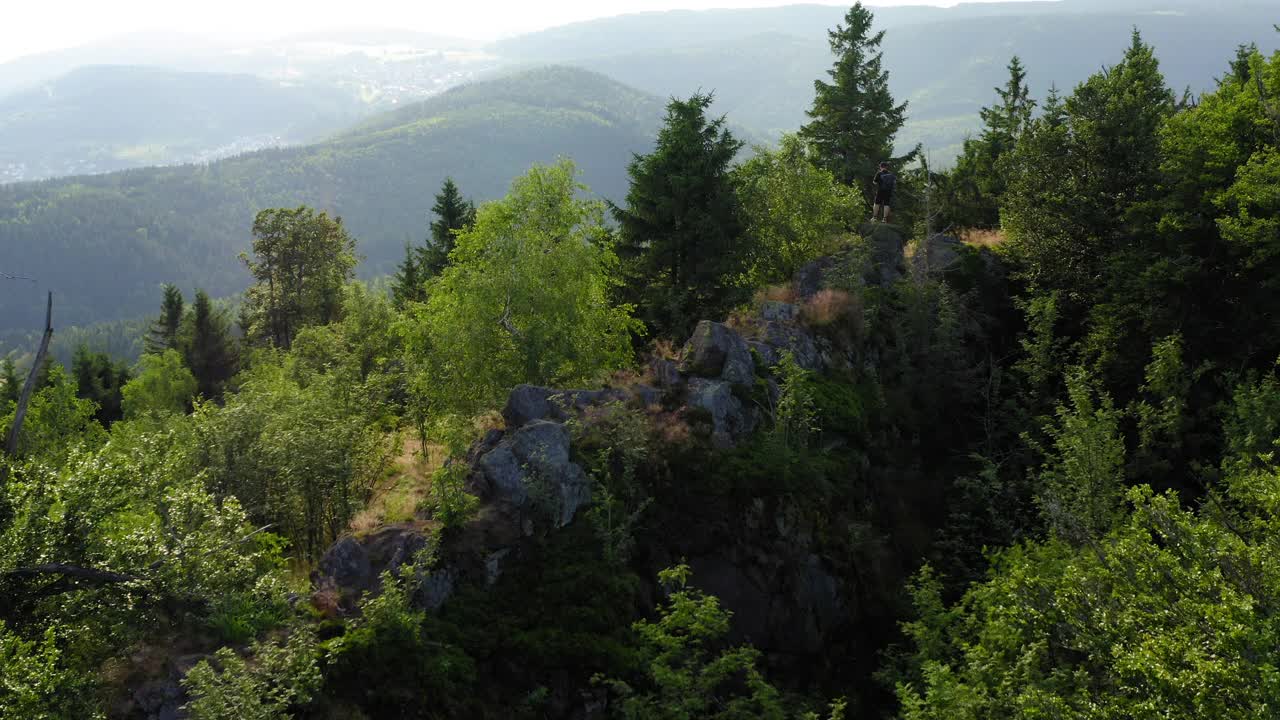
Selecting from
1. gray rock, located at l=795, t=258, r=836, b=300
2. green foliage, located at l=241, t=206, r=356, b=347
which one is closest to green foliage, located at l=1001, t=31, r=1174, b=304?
gray rock, located at l=795, t=258, r=836, b=300

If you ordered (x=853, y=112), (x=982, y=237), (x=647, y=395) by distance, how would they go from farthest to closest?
1. (x=853, y=112)
2. (x=982, y=237)
3. (x=647, y=395)

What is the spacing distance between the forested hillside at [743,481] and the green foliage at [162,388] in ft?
51.4

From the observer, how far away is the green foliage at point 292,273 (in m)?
52.2

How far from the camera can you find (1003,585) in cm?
1351

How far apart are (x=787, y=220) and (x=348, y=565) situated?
2058 cm

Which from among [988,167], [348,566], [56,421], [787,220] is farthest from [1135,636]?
[56,421]

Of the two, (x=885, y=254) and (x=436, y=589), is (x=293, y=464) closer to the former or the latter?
(x=436, y=589)

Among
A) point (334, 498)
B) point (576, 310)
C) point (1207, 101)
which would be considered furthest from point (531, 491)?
point (1207, 101)

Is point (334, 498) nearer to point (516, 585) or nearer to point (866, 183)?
point (516, 585)

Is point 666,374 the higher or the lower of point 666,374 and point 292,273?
the higher

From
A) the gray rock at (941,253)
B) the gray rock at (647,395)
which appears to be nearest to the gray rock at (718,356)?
the gray rock at (647,395)

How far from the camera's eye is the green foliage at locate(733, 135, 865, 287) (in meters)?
28.3

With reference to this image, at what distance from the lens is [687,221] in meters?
27.2

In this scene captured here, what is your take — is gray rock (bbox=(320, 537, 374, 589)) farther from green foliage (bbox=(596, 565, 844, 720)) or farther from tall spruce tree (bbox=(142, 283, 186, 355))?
tall spruce tree (bbox=(142, 283, 186, 355))
